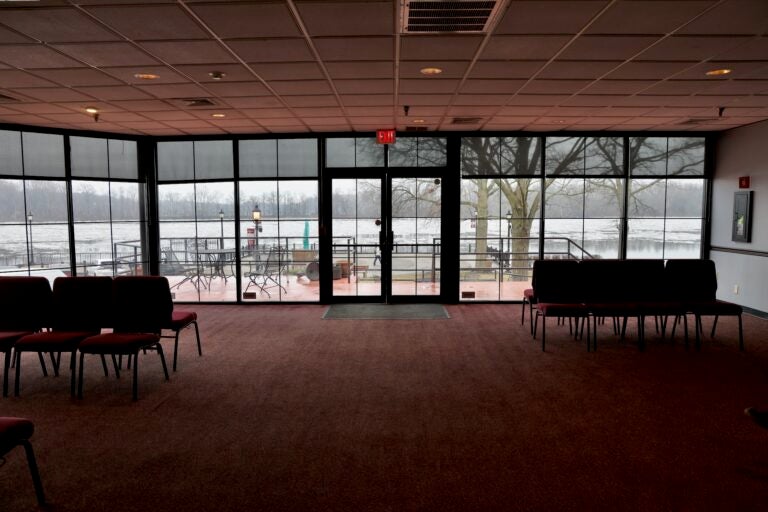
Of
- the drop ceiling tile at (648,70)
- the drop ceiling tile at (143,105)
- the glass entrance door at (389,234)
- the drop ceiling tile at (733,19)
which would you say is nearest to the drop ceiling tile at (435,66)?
the drop ceiling tile at (648,70)

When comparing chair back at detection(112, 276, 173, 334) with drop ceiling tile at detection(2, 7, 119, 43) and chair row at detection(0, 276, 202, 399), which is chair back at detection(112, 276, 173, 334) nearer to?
chair row at detection(0, 276, 202, 399)

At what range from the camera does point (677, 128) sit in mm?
8383

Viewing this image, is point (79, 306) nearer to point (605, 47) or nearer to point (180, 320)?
point (180, 320)

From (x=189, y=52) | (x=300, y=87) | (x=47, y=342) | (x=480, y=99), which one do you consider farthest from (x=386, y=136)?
(x=47, y=342)

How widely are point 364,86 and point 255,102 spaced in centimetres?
155

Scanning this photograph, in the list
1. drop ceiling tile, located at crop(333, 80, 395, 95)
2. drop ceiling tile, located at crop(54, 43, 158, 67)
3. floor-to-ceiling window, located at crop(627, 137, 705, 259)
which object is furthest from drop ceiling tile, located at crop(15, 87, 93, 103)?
floor-to-ceiling window, located at crop(627, 137, 705, 259)

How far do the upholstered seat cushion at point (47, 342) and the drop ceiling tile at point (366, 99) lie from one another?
379 cm

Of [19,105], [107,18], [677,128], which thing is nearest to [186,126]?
[19,105]

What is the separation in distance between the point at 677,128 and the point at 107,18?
8.25m

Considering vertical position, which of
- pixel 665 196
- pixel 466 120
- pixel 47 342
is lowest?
pixel 47 342

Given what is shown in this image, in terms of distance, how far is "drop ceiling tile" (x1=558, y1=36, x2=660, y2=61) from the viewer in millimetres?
4055

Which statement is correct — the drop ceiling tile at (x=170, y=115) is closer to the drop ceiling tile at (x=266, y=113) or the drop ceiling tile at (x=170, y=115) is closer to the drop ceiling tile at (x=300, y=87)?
the drop ceiling tile at (x=266, y=113)

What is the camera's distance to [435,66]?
4.78 metres

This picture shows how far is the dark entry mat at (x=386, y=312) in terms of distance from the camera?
792cm
